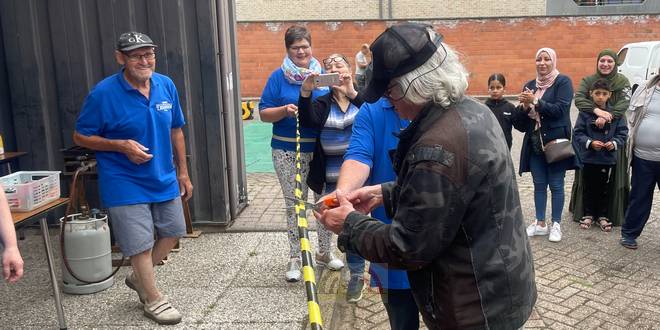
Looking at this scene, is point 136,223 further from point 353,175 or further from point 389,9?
point 389,9

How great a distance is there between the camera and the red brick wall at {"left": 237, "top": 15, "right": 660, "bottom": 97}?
2116 cm

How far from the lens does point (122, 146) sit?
11.8 ft

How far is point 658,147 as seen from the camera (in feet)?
16.4

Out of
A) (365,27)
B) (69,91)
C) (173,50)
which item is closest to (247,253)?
(173,50)

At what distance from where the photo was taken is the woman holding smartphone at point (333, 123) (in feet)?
13.4

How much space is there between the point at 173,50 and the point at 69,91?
1.16m

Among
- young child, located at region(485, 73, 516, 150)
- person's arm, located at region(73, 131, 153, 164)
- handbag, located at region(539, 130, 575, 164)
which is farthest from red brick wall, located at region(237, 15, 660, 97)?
person's arm, located at region(73, 131, 153, 164)

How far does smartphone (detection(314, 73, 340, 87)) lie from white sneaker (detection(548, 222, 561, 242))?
2930 millimetres

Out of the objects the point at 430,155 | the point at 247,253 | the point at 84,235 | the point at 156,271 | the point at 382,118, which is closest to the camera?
the point at 430,155

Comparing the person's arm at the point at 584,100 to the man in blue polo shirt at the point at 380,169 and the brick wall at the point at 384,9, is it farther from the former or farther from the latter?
the brick wall at the point at 384,9

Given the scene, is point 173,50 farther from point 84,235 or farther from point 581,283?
point 581,283

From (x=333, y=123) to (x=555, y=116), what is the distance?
2533 millimetres

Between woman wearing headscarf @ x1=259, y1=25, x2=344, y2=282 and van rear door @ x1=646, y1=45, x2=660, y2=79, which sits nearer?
woman wearing headscarf @ x1=259, y1=25, x2=344, y2=282

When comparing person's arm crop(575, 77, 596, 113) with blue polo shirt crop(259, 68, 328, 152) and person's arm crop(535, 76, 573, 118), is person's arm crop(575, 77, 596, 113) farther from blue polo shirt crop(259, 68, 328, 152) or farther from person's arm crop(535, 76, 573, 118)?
blue polo shirt crop(259, 68, 328, 152)
